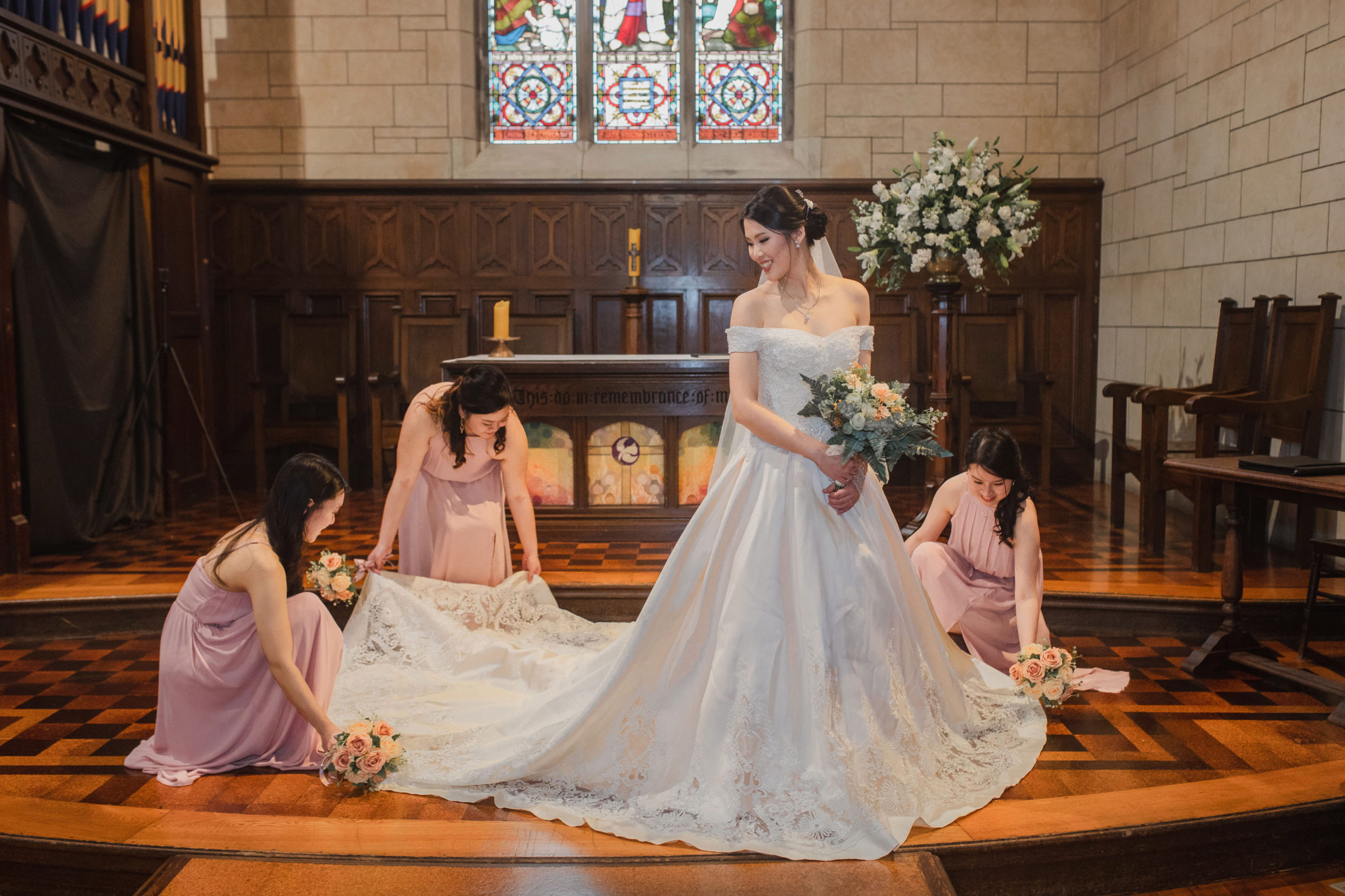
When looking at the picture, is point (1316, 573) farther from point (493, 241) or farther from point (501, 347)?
point (493, 241)

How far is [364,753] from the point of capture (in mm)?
2902

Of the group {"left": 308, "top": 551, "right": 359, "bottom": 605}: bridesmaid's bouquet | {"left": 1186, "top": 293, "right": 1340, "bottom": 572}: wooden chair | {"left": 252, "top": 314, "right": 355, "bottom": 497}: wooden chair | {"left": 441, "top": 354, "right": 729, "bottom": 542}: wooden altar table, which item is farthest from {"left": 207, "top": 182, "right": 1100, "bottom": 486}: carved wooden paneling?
{"left": 308, "top": 551, "right": 359, "bottom": 605}: bridesmaid's bouquet

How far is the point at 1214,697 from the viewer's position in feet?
12.6

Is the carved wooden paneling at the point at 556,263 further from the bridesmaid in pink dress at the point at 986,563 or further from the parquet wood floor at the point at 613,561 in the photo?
the bridesmaid in pink dress at the point at 986,563

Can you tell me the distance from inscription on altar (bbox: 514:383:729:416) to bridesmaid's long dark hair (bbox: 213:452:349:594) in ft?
10.2

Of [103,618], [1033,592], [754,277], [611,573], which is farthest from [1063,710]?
[754,277]

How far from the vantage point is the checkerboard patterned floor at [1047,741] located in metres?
3.02

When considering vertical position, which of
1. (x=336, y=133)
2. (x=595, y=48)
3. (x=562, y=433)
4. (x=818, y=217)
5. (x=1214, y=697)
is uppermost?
(x=595, y=48)

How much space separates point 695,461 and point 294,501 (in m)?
3.51

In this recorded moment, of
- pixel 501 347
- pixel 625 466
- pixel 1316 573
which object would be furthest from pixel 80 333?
pixel 1316 573

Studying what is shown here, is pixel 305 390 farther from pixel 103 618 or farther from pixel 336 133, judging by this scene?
pixel 103 618

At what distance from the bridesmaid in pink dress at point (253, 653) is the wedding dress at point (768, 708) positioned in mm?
369

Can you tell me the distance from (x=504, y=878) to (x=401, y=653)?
1.71 metres

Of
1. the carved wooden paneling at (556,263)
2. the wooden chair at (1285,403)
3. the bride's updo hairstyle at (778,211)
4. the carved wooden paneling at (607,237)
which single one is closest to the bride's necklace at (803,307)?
the bride's updo hairstyle at (778,211)
